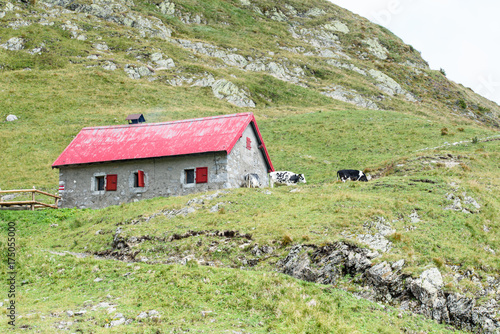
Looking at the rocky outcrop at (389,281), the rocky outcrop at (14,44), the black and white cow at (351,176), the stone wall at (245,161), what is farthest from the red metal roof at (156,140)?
the rocky outcrop at (14,44)

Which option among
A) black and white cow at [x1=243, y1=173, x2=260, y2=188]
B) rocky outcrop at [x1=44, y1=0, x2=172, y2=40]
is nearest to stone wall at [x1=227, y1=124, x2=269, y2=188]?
black and white cow at [x1=243, y1=173, x2=260, y2=188]

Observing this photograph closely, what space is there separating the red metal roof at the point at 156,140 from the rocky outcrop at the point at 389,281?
571 inches

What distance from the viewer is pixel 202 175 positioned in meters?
31.0

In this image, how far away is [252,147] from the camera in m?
36.0

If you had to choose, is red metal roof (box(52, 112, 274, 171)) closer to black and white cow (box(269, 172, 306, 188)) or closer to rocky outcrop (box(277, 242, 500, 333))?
black and white cow (box(269, 172, 306, 188))

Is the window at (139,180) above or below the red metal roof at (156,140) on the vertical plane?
below

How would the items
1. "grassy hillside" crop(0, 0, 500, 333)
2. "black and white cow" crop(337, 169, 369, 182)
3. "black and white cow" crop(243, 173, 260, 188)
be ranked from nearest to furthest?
"grassy hillside" crop(0, 0, 500, 333), "black and white cow" crop(243, 173, 260, 188), "black and white cow" crop(337, 169, 369, 182)

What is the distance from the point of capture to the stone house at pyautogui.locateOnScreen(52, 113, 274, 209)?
31.0m

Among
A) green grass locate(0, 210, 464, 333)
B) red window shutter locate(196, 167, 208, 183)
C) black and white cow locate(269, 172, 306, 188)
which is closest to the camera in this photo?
green grass locate(0, 210, 464, 333)

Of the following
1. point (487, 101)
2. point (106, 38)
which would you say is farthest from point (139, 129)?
point (487, 101)

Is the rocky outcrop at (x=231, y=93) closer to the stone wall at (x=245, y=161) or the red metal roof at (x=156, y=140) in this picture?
the stone wall at (x=245, y=161)

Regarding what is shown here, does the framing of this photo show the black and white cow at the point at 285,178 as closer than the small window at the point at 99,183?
No

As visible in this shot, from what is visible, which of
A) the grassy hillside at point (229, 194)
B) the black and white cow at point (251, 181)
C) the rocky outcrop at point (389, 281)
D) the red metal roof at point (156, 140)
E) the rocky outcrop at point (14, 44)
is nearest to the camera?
the grassy hillside at point (229, 194)

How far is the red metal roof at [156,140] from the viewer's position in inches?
1251
